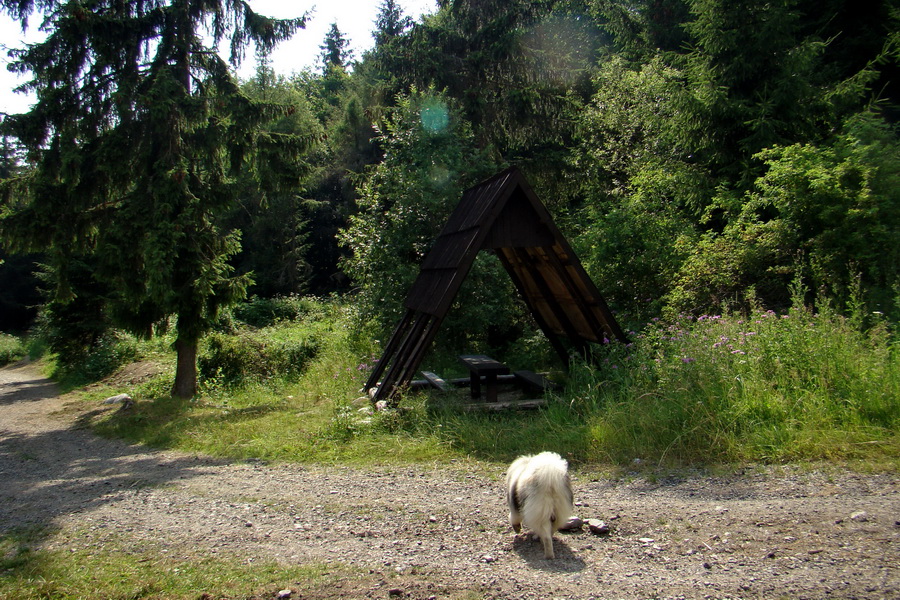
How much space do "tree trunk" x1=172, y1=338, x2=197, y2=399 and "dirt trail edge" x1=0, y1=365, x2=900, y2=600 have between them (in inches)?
266

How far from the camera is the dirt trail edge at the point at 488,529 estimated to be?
3.62 m

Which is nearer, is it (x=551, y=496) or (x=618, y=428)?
(x=551, y=496)

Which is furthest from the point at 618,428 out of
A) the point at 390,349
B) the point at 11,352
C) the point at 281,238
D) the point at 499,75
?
the point at 11,352

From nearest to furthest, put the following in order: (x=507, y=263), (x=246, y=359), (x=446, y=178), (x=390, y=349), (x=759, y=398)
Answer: (x=759, y=398) < (x=390, y=349) < (x=507, y=263) < (x=446, y=178) < (x=246, y=359)

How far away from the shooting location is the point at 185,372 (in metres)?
13.7

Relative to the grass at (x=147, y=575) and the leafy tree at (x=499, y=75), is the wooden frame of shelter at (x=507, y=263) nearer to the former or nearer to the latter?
the grass at (x=147, y=575)

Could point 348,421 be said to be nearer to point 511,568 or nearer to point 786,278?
point 511,568

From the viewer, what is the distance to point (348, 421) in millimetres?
8180

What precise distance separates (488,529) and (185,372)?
10994mm

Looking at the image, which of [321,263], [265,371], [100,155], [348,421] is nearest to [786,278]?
[348,421]

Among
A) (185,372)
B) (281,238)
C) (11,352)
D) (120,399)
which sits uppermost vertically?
(281,238)

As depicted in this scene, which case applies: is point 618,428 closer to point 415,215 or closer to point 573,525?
point 573,525

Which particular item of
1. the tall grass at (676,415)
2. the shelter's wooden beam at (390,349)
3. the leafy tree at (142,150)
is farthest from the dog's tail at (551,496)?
the leafy tree at (142,150)

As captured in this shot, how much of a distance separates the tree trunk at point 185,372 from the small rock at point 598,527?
11.2 metres
